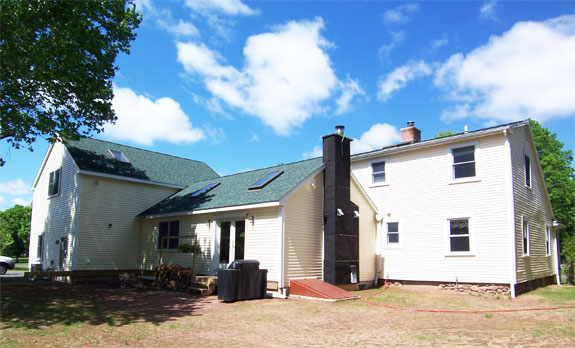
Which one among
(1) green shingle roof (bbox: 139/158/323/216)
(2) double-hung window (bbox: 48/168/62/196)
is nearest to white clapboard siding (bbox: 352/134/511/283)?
(1) green shingle roof (bbox: 139/158/323/216)

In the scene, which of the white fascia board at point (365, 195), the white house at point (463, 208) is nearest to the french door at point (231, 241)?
the white fascia board at point (365, 195)

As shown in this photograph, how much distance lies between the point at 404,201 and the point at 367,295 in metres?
4.70

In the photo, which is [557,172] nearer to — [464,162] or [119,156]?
[464,162]

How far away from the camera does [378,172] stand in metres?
18.4

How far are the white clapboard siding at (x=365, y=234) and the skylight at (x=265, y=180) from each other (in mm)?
3144

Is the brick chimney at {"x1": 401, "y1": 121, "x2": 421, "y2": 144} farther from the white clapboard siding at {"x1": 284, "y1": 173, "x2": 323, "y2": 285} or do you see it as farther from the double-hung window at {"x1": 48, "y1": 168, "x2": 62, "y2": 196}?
the double-hung window at {"x1": 48, "y1": 168, "x2": 62, "y2": 196}

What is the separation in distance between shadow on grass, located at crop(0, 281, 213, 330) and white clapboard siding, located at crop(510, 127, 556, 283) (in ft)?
37.3

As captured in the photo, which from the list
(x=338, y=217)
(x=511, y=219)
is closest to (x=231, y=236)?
(x=338, y=217)

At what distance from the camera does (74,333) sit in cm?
810

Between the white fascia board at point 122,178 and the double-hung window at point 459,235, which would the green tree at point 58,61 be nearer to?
the white fascia board at point 122,178

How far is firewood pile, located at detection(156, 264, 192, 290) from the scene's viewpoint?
15.4m

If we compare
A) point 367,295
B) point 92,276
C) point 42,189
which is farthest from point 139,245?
point 367,295

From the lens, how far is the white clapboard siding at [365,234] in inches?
662

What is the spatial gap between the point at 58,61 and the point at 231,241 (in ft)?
28.4
